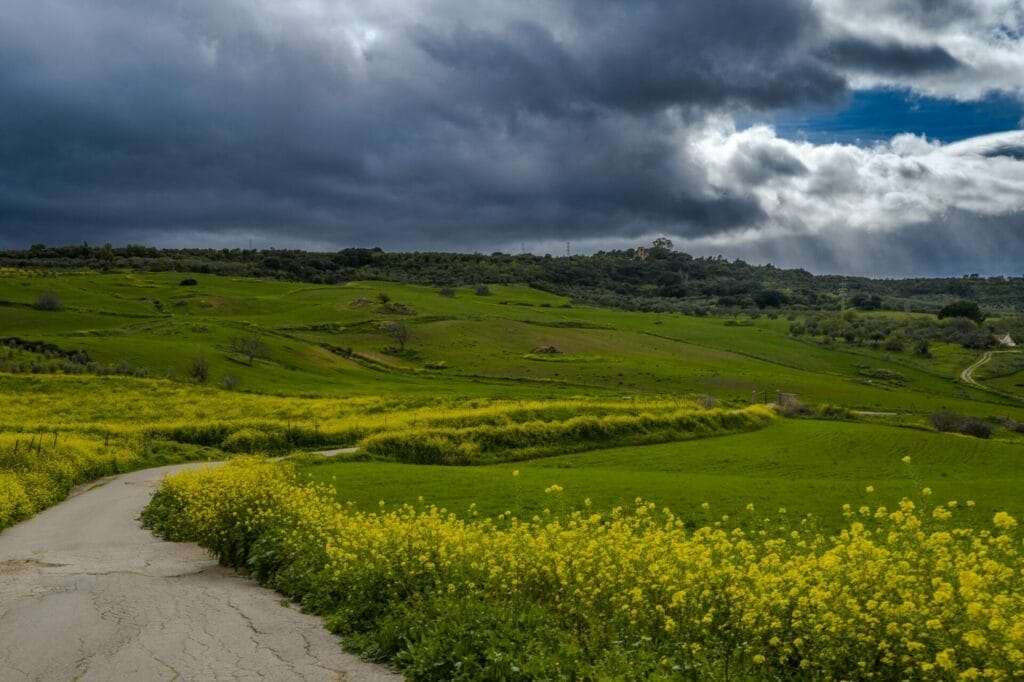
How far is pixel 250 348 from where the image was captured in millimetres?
90062

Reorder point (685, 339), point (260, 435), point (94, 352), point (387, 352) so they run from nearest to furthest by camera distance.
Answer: point (260, 435)
point (94, 352)
point (387, 352)
point (685, 339)

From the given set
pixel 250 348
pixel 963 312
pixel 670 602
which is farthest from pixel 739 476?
pixel 963 312

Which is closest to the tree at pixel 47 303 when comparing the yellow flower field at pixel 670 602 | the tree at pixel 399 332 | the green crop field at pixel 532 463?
the green crop field at pixel 532 463

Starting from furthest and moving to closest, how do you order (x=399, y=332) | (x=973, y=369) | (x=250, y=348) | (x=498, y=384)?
(x=973, y=369)
(x=399, y=332)
(x=250, y=348)
(x=498, y=384)

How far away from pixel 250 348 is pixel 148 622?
264 feet

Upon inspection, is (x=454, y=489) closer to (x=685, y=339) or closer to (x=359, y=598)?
(x=359, y=598)

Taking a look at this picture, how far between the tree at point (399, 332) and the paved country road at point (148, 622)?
295 ft

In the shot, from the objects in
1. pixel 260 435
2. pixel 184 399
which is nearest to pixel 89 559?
pixel 260 435

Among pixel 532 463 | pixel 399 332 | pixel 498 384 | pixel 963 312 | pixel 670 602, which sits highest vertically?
pixel 963 312

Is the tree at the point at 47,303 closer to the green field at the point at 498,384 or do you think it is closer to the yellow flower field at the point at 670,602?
the green field at the point at 498,384

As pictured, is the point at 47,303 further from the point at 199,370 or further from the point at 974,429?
the point at 974,429

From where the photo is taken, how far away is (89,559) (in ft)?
63.9

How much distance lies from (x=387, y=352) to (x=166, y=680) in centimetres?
9752

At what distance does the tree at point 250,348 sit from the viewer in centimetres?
8988
